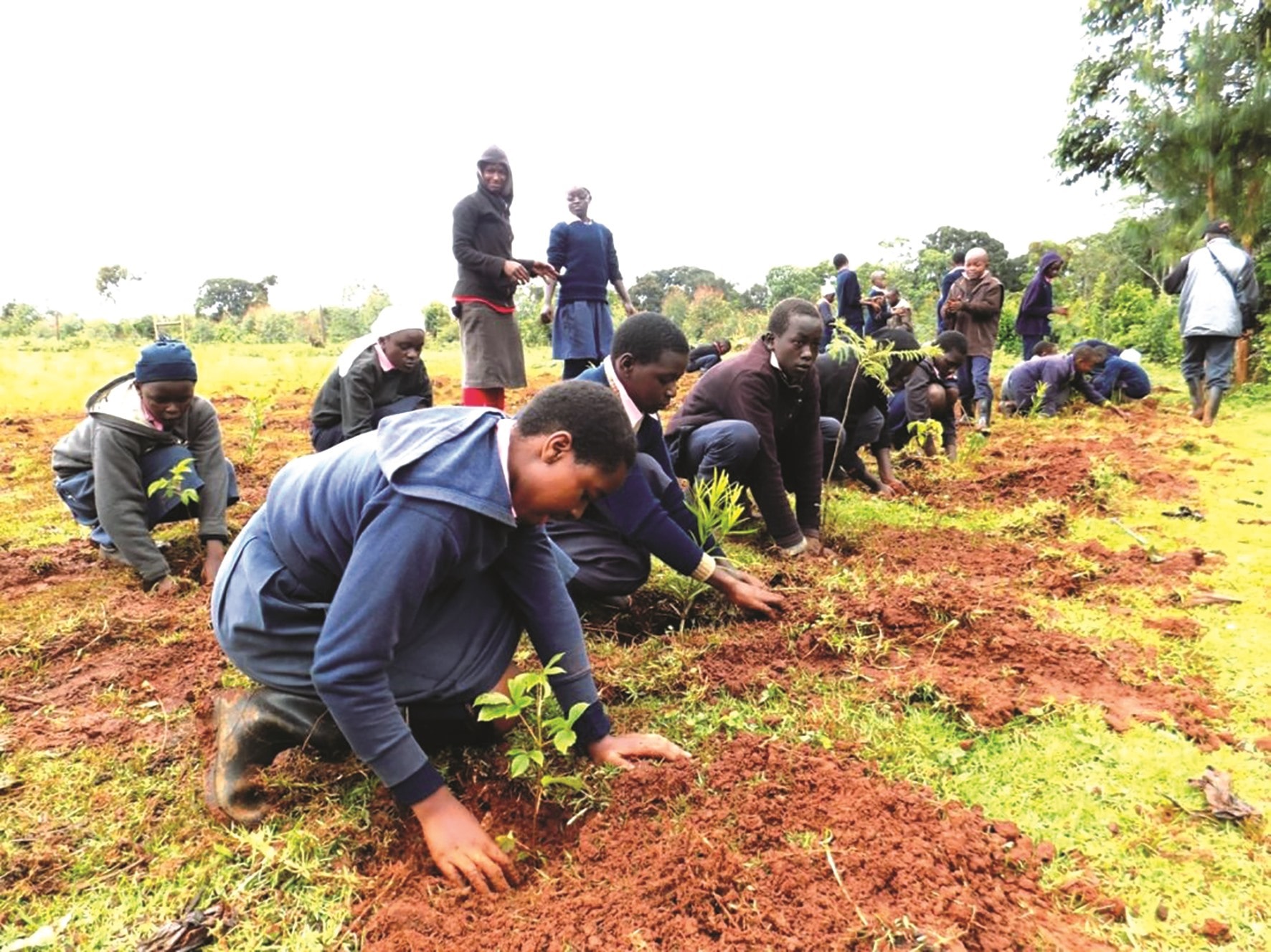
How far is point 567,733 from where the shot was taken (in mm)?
1659

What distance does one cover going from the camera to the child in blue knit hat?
3.34 m

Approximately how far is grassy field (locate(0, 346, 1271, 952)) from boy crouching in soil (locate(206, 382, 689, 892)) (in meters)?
0.12

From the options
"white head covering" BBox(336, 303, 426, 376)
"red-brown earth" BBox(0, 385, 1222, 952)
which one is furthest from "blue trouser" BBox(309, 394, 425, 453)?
"red-brown earth" BBox(0, 385, 1222, 952)

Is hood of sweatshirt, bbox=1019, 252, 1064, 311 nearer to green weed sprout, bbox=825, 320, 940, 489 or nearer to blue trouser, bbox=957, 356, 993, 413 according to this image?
blue trouser, bbox=957, 356, 993, 413

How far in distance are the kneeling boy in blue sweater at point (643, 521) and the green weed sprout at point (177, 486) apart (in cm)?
176

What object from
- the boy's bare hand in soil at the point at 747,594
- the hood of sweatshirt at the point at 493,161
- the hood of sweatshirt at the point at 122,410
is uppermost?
the hood of sweatshirt at the point at 493,161

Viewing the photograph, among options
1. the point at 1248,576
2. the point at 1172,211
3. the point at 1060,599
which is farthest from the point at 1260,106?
the point at 1060,599

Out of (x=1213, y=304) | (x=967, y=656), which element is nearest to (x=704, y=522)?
(x=967, y=656)

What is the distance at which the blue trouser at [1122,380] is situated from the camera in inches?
298

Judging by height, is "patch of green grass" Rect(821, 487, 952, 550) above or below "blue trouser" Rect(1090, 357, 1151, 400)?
below

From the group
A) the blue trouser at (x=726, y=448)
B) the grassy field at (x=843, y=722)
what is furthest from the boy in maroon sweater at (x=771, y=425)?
the grassy field at (x=843, y=722)

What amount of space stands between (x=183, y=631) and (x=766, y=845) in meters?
Answer: 2.39

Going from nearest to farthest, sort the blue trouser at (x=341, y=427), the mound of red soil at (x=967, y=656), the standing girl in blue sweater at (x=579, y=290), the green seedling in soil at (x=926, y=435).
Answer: the mound of red soil at (x=967, y=656), the blue trouser at (x=341, y=427), the green seedling in soil at (x=926, y=435), the standing girl in blue sweater at (x=579, y=290)

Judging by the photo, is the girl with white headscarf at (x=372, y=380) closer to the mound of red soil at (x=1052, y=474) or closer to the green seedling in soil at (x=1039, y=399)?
the mound of red soil at (x=1052, y=474)
